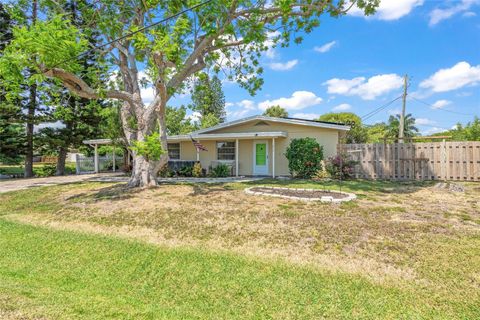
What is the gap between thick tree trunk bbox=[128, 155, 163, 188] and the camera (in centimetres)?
1038

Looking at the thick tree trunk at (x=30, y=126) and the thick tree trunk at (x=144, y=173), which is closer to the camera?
the thick tree trunk at (x=144, y=173)

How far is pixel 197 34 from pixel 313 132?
7.86 metres

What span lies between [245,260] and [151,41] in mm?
7146

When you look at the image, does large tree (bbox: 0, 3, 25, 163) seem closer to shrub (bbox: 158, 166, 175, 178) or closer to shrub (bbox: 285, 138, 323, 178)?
shrub (bbox: 158, 166, 175, 178)

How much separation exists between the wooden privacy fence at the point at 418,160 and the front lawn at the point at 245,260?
589cm

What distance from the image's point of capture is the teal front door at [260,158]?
16.1 meters

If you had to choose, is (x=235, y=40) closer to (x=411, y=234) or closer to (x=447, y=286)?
(x=411, y=234)

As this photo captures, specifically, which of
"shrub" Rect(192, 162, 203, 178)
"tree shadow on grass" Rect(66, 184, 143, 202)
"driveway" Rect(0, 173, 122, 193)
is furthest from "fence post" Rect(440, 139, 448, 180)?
"driveway" Rect(0, 173, 122, 193)

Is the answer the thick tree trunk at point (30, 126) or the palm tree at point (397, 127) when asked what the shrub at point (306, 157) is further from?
the palm tree at point (397, 127)

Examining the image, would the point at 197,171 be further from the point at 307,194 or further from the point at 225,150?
the point at 307,194

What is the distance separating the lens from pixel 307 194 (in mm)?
8609

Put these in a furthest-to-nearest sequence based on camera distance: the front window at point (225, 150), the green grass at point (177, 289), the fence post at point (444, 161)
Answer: the front window at point (225, 150), the fence post at point (444, 161), the green grass at point (177, 289)

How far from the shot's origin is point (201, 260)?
14.9ft

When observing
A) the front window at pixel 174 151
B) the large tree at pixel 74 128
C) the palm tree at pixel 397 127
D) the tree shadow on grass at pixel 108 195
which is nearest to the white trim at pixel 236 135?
the front window at pixel 174 151
